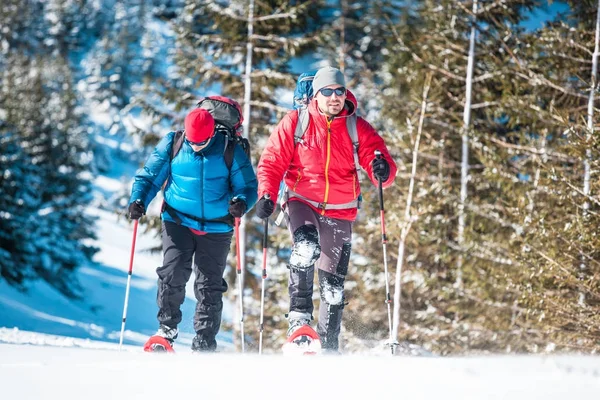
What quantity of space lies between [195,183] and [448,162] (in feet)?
39.8

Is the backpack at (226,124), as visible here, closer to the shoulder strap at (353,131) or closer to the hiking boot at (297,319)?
the shoulder strap at (353,131)

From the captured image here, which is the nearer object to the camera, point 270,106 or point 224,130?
point 224,130

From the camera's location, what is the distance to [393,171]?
6688 millimetres

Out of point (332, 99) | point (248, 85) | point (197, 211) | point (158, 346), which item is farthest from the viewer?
point (248, 85)

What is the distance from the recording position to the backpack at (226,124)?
6648mm

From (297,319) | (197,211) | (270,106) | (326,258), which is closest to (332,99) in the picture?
(326,258)

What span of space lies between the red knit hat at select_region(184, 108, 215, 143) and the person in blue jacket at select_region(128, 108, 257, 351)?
0.05 feet

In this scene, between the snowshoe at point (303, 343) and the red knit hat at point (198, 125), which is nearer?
the snowshoe at point (303, 343)

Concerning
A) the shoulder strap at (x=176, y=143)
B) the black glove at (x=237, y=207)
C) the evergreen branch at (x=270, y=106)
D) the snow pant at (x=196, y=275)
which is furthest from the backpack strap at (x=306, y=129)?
the evergreen branch at (x=270, y=106)

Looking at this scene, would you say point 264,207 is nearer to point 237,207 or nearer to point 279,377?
point 237,207

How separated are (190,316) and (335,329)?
1.71 meters

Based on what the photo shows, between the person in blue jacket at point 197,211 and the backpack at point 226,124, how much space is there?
45 millimetres

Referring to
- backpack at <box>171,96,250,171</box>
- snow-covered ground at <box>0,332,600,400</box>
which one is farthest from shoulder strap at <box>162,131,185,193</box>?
snow-covered ground at <box>0,332,600,400</box>

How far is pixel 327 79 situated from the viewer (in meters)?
6.37
